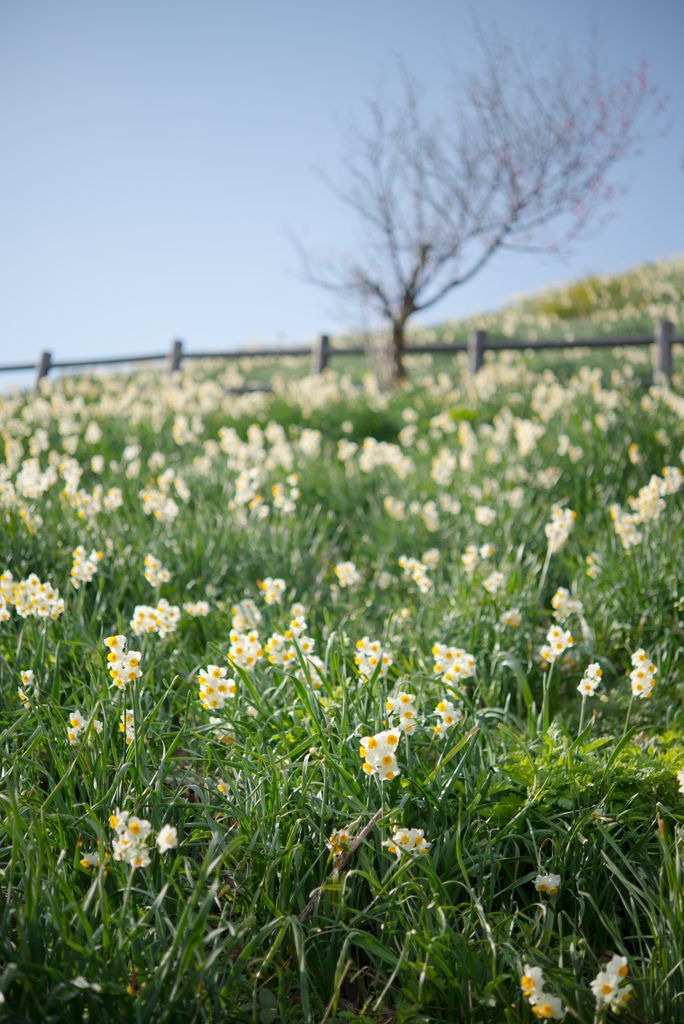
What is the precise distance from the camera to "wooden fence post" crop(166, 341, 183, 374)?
13297 millimetres

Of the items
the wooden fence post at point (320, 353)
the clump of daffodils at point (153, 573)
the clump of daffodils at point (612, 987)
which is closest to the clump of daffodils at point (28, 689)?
the clump of daffodils at point (153, 573)

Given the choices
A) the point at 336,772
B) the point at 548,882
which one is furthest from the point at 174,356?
the point at 548,882

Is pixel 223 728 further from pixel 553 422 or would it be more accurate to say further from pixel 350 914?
pixel 553 422

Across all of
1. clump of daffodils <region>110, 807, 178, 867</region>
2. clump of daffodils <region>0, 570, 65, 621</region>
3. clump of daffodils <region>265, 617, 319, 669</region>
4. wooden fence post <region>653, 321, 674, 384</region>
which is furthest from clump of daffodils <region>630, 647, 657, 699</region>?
wooden fence post <region>653, 321, 674, 384</region>

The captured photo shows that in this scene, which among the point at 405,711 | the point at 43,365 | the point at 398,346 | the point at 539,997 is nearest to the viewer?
the point at 539,997

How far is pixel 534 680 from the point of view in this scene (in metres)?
3.10

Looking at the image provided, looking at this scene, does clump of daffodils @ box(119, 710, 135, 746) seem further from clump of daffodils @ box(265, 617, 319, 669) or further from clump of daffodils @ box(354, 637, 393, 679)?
clump of daffodils @ box(354, 637, 393, 679)

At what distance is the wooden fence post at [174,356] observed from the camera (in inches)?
523

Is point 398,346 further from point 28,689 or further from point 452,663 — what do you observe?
point 28,689

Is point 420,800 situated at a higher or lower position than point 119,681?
lower

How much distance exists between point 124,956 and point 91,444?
5989 mm

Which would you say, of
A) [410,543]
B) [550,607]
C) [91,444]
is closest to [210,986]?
[550,607]

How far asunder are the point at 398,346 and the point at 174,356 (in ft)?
16.5

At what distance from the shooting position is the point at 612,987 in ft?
4.70
